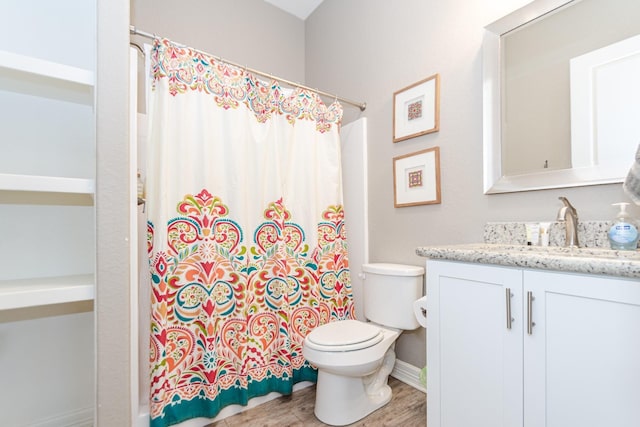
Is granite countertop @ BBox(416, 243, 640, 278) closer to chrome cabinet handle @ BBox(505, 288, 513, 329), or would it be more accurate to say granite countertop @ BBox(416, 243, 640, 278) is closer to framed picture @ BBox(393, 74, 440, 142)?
chrome cabinet handle @ BBox(505, 288, 513, 329)

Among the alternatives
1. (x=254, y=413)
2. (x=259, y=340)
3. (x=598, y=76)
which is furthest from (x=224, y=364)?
(x=598, y=76)

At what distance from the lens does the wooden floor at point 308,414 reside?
4.93 ft

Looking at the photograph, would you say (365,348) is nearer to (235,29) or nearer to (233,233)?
(233,233)

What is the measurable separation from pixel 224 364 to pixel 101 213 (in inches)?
39.4

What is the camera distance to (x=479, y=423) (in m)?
0.98

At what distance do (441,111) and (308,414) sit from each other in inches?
71.0

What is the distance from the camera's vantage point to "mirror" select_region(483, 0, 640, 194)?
1.10 meters

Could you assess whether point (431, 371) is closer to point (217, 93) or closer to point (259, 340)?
point (259, 340)

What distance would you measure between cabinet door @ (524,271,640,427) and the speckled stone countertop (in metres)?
0.03

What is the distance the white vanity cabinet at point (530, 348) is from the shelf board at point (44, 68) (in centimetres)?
145

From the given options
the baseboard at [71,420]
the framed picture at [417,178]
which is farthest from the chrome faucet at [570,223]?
the baseboard at [71,420]

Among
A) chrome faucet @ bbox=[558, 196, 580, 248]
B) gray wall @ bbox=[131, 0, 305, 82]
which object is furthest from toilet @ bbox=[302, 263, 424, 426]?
gray wall @ bbox=[131, 0, 305, 82]

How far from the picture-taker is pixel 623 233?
3.29 feet

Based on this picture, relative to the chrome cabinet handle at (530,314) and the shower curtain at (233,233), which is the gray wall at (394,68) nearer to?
the shower curtain at (233,233)
